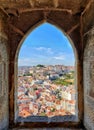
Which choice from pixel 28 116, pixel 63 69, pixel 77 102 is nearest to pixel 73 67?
pixel 63 69

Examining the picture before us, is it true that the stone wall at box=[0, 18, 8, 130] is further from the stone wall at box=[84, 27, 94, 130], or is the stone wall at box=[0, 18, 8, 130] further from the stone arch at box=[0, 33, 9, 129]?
the stone wall at box=[84, 27, 94, 130]

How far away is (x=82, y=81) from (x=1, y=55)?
60.9 inches

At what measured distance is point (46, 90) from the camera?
402 cm

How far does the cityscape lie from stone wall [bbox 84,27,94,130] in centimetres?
51

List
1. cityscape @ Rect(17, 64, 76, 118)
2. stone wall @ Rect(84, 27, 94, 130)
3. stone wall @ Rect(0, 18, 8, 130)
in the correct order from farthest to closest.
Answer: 1. cityscape @ Rect(17, 64, 76, 118)
2. stone wall @ Rect(0, 18, 8, 130)
3. stone wall @ Rect(84, 27, 94, 130)

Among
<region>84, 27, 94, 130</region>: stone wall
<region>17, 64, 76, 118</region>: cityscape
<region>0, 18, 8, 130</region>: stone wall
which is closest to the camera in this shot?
<region>84, 27, 94, 130</region>: stone wall

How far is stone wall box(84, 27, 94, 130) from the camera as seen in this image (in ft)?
10.3

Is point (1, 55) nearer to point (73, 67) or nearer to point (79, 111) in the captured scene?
point (73, 67)

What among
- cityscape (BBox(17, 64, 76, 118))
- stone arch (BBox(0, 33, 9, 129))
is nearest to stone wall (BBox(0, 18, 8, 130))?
stone arch (BBox(0, 33, 9, 129))

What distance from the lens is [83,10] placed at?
3656 mm

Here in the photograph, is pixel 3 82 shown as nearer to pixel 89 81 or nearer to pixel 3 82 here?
pixel 3 82

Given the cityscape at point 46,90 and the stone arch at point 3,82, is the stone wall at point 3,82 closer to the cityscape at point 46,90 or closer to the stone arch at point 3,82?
the stone arch at point 3,82

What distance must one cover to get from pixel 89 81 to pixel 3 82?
1.40 meters

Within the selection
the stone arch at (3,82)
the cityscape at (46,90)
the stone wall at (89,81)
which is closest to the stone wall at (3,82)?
the stone arch at (3,82)
